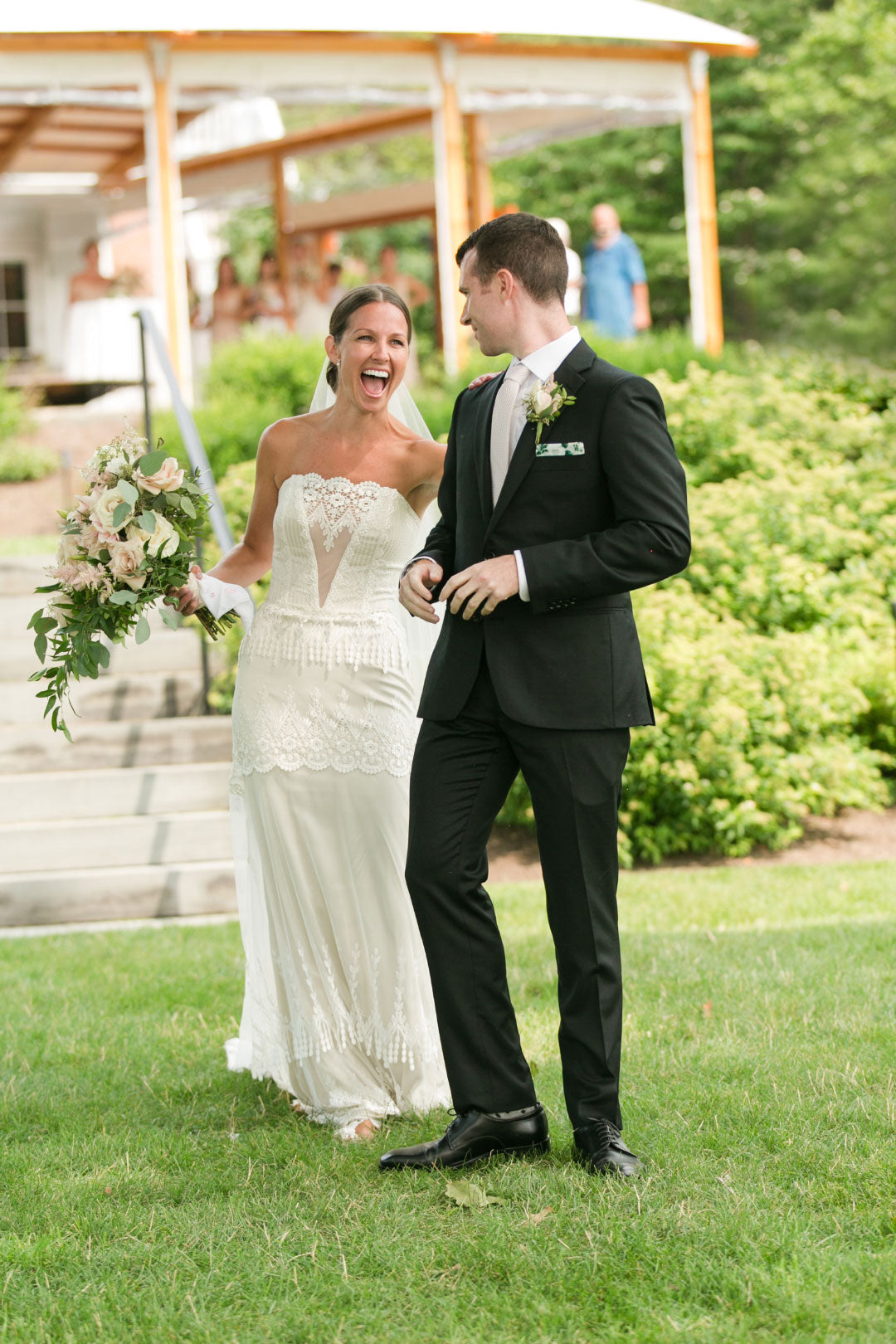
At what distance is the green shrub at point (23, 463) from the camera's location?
47.9ft

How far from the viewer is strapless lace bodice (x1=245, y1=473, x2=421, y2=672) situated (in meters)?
4.98

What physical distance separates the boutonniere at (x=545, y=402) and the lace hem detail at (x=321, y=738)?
1.37 metres

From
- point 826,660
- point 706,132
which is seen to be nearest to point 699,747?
point 826,660

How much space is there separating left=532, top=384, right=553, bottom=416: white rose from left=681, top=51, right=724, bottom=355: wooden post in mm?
13353

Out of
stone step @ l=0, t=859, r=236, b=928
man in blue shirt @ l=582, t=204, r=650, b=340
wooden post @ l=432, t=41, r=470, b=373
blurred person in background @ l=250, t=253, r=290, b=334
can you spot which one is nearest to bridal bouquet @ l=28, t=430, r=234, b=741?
stone step @ l=0, t=859, r=236, b=928

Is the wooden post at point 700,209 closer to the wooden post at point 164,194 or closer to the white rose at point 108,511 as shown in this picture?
the wooden post at point 164,194

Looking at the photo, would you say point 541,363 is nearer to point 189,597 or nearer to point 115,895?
point 189,597

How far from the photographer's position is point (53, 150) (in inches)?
770

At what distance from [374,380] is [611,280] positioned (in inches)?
467

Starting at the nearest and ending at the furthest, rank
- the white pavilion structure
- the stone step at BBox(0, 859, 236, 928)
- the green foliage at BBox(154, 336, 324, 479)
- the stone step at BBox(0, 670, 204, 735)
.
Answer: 1. the stone step at BBox(0, 859, 236, 928)
2. the stone step at BBox(0, 670, 204, 735)
3. the green foliage at BBox(154, 336, 324, 479)
4. the white pavilion structure

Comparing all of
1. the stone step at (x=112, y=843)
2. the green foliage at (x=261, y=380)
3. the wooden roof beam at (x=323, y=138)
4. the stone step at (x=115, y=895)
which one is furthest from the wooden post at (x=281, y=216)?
the stone step at (x=115, y=895)

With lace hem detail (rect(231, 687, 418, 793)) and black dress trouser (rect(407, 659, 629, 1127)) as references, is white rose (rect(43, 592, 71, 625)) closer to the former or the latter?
lace hem detail (rect(231, 687, 418, 793))

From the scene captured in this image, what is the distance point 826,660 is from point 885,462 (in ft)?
8.51

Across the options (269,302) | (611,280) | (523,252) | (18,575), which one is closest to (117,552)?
(523,252)
